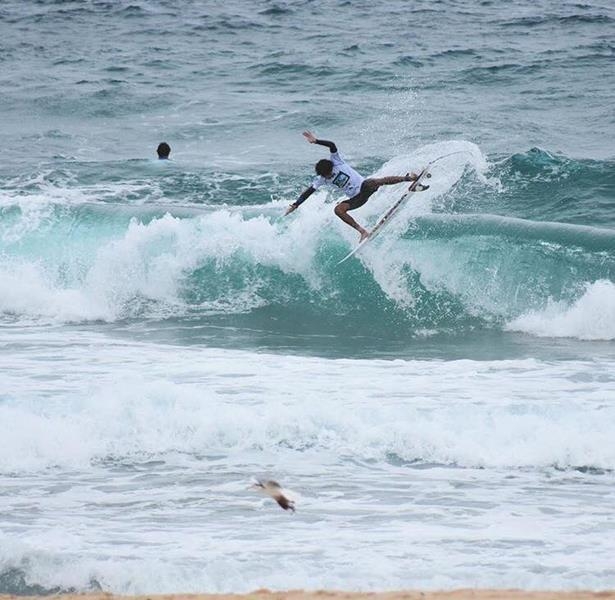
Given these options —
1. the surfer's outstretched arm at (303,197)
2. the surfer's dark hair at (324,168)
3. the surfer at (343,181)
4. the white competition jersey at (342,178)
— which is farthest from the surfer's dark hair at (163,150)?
the surfer's dark hair at (324,168)

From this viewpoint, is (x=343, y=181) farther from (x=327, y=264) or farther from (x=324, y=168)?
(x=327, y=264)

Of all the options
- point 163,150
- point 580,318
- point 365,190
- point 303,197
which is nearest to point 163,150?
point 163,150

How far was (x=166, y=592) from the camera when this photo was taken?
25.9 ft

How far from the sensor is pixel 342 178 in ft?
46.2

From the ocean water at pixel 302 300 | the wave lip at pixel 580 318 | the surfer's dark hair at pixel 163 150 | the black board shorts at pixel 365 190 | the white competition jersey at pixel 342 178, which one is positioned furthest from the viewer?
the surfer's dark hair at pixel 163 150

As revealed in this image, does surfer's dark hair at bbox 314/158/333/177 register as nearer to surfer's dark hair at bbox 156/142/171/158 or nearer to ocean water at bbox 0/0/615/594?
ocean water at bbox 0/0/615/594

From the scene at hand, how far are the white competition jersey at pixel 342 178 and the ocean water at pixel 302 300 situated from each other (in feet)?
6.58

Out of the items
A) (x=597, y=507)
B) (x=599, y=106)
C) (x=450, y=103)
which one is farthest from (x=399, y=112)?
(x=597, y=507)

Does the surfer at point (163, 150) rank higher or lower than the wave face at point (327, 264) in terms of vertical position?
higher

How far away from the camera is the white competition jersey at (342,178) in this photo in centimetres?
1395

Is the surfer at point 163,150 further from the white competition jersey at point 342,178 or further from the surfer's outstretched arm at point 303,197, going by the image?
the surfer's outstretched arm at point 303,197

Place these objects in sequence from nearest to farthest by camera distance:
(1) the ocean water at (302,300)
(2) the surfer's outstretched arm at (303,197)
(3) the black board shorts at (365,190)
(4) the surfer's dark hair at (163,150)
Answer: (1) the ocean water at (302,300), (2) the surfer's outstretched arm at (303,197), (3) the black board shorts at (365,190), (4) the surfer's dark hair at (163,150)

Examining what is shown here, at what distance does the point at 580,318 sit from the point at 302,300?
13.3 feet

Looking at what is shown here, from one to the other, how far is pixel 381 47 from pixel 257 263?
13.0 meters
